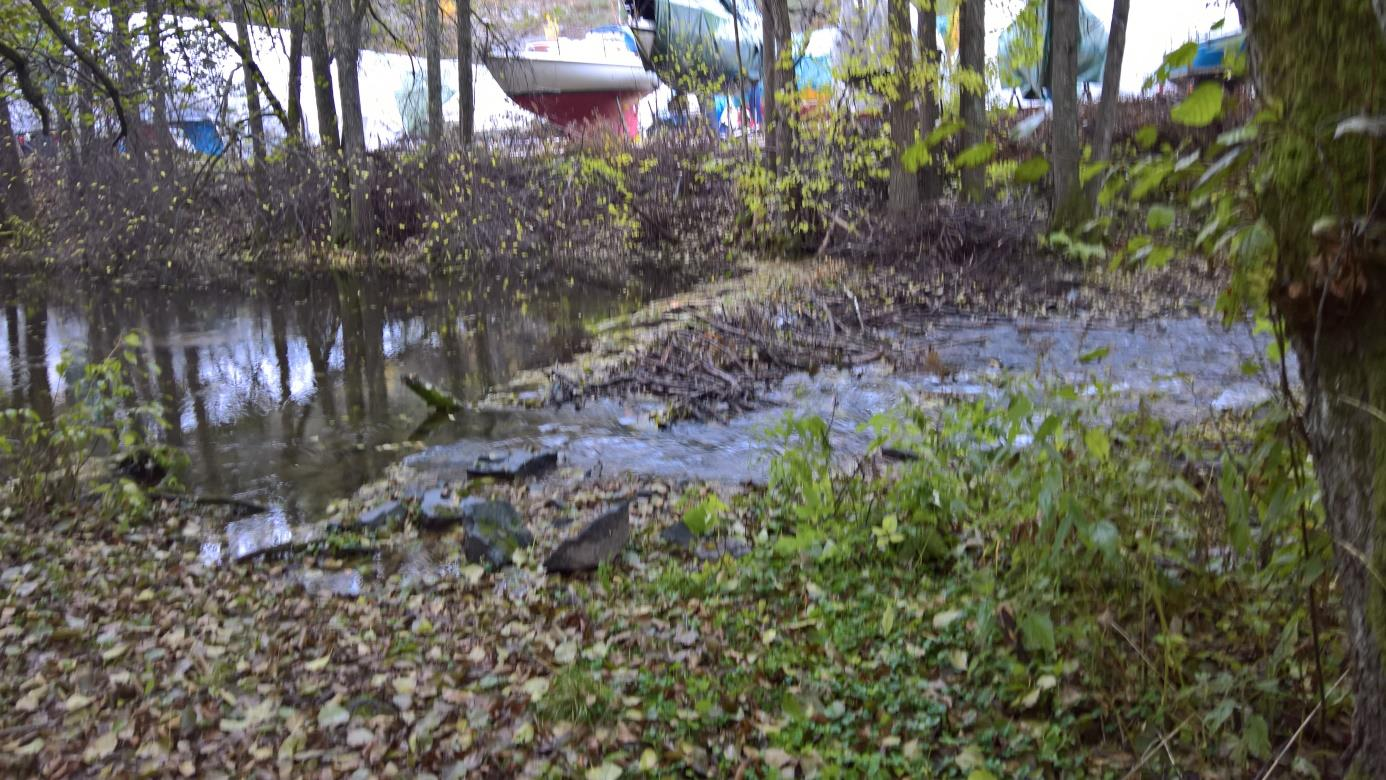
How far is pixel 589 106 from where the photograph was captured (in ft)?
92.2

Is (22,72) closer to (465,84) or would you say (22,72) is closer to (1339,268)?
(1339,268)

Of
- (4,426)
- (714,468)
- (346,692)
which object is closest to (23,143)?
(4,426)

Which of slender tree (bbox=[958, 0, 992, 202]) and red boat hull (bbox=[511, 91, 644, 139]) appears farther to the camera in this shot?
red boat hull (bbox=[511, 91, 644, 139])

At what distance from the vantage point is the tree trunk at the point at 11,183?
22078 mm

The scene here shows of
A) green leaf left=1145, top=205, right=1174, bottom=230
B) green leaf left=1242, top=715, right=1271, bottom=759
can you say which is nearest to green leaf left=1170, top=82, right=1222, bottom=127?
green leaf left=1145, top=205, right=1174, bottom=230

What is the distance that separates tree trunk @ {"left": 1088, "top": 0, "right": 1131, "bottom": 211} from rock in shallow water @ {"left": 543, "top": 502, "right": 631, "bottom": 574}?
479 inches

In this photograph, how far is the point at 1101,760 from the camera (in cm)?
334

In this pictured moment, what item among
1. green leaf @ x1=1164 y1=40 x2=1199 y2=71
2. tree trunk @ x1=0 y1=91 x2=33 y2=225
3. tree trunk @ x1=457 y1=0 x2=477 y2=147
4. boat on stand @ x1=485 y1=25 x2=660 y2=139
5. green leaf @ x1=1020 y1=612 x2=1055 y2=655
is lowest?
green leaf @ x1=1020 y1=612 x2=1055 y2=655

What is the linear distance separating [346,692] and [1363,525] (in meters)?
3.70

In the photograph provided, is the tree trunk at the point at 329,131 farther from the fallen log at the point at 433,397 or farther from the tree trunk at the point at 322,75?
the fallen log at the point at 433,397

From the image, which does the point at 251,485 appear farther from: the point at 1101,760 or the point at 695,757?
the point at 1101,760

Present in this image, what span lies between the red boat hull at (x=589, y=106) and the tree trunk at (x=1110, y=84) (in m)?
11.9

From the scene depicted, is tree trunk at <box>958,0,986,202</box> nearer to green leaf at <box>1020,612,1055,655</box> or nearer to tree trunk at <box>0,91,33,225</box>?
green leaf at <box>1020,612,1055,655</box>

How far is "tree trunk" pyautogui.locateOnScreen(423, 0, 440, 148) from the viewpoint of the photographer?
19.8 meters
